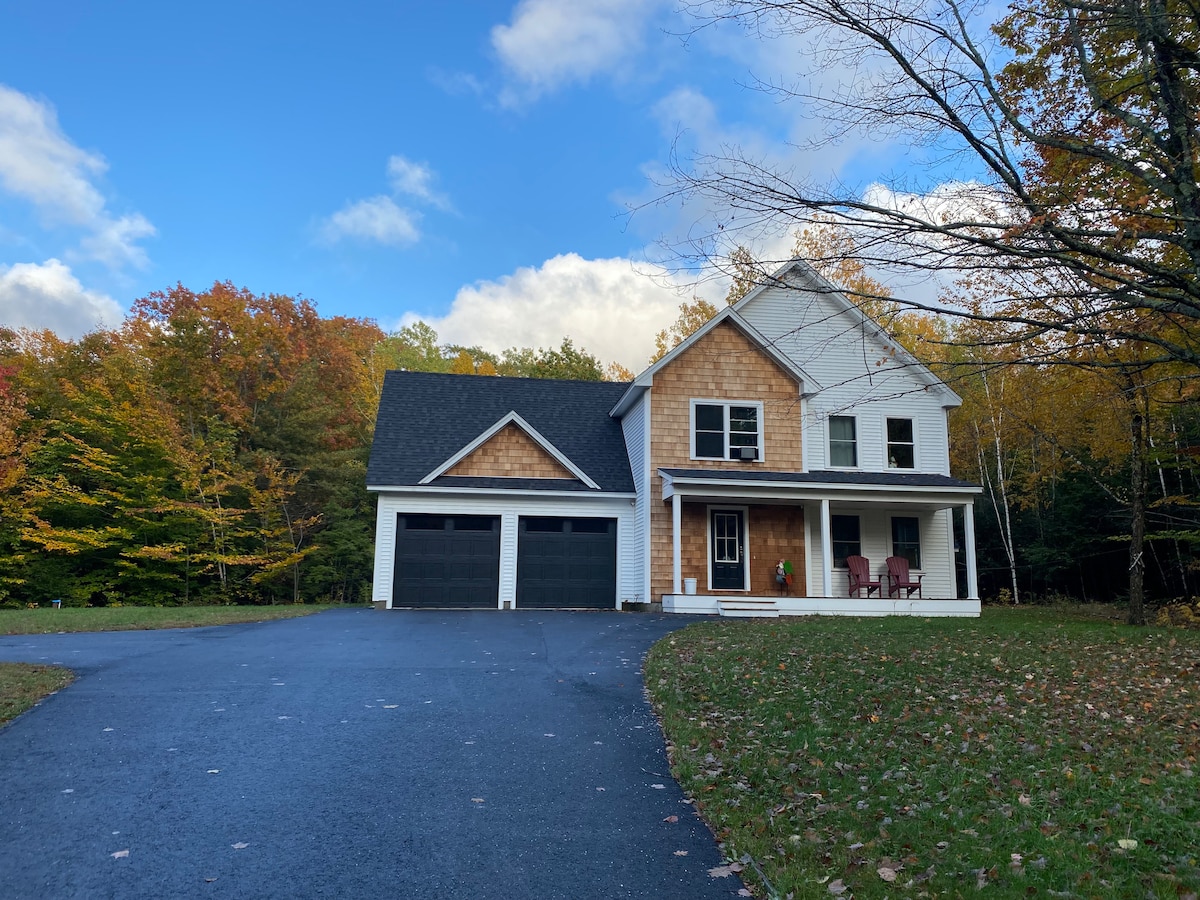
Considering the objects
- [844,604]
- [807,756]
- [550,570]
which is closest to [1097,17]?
[807,756]

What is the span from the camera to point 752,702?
7.98 meters

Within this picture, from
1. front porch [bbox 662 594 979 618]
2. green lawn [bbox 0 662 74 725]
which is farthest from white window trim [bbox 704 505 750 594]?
green lawn [bbox 0 662 74 725]

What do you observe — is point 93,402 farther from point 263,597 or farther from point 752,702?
point 752,702

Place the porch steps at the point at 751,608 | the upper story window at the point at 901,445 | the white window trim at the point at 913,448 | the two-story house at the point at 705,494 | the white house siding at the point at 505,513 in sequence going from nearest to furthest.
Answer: the porch steps at the point at 751,608, the two-story house at the point at 705,494, the white house siding at the point at 505,513, the white window trim at the point at 913,448, the upper story window at the point at 901,445

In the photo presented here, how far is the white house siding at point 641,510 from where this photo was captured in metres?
19.0

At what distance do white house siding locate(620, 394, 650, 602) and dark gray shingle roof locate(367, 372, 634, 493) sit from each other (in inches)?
17.2

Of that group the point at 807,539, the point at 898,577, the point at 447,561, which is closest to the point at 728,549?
the point at 807,539

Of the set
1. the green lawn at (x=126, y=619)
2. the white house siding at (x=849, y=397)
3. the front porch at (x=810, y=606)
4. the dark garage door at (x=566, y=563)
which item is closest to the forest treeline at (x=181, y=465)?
the green lawn at (x=126, y=619)

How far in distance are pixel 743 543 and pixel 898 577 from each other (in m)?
3.82

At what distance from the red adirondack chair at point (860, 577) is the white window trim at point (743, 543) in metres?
2.55

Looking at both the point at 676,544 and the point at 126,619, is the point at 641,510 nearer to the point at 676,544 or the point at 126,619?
the point at 676,544

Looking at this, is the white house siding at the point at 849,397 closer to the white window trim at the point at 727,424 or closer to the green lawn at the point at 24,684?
the white window trim at the point at 727,424

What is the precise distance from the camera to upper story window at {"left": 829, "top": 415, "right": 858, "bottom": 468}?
20.5 metres

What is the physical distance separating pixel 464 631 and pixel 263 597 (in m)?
15.6
